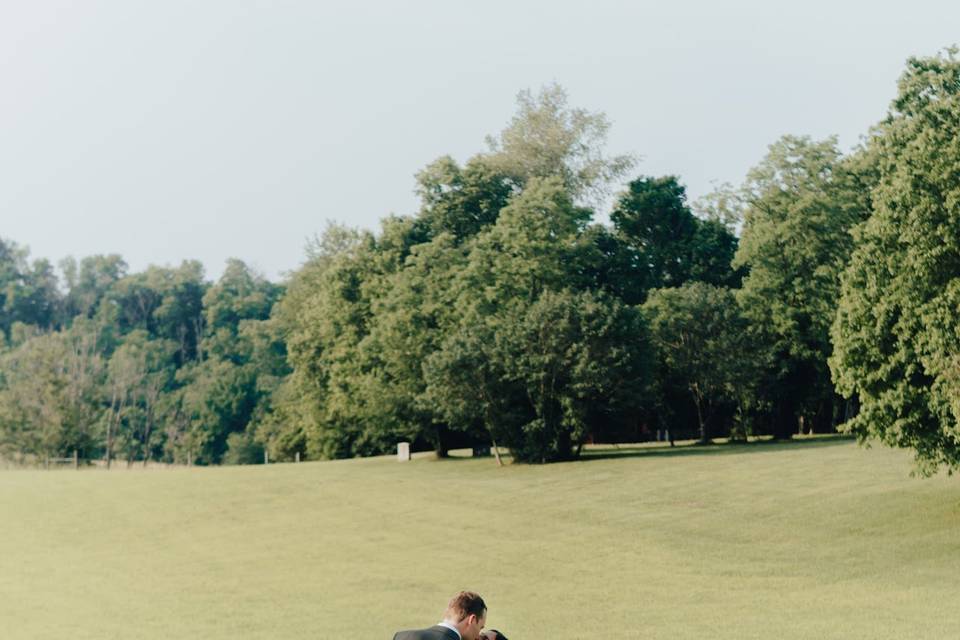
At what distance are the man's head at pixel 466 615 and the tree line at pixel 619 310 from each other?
27.0 m

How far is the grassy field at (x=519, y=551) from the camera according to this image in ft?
82.2

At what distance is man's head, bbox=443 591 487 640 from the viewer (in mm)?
8219

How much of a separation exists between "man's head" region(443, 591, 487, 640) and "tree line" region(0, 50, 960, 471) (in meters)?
27.0

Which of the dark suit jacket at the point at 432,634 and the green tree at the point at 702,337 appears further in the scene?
the green tree at the point at 702,337

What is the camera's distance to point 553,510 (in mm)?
44125

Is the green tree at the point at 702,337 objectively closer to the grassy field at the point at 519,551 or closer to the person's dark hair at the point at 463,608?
the grassy field at the point at 519,551

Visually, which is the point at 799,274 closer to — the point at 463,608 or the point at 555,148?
the point at 555,148

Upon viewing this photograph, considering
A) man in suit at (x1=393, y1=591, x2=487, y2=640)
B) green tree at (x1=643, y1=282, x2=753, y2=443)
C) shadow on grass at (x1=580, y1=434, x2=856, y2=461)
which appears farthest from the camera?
green tree at (x1=643, y1=282, x2=753, y2=443)

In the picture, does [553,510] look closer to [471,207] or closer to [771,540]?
[771,540]

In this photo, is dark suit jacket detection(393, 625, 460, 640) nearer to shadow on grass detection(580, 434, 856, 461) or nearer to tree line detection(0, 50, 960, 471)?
tree line detection(0, 50, 960, 471)

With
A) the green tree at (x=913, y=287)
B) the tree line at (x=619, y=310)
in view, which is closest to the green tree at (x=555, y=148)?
the tree line at (x=619, y=310)

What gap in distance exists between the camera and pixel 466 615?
8.23 meters

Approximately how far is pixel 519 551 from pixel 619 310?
1001 inches

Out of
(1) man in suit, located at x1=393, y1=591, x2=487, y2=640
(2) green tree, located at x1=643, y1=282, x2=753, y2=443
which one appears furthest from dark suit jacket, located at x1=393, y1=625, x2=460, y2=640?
(2) green tree, located at x1=643, y1=282, x2=753, y2=443
